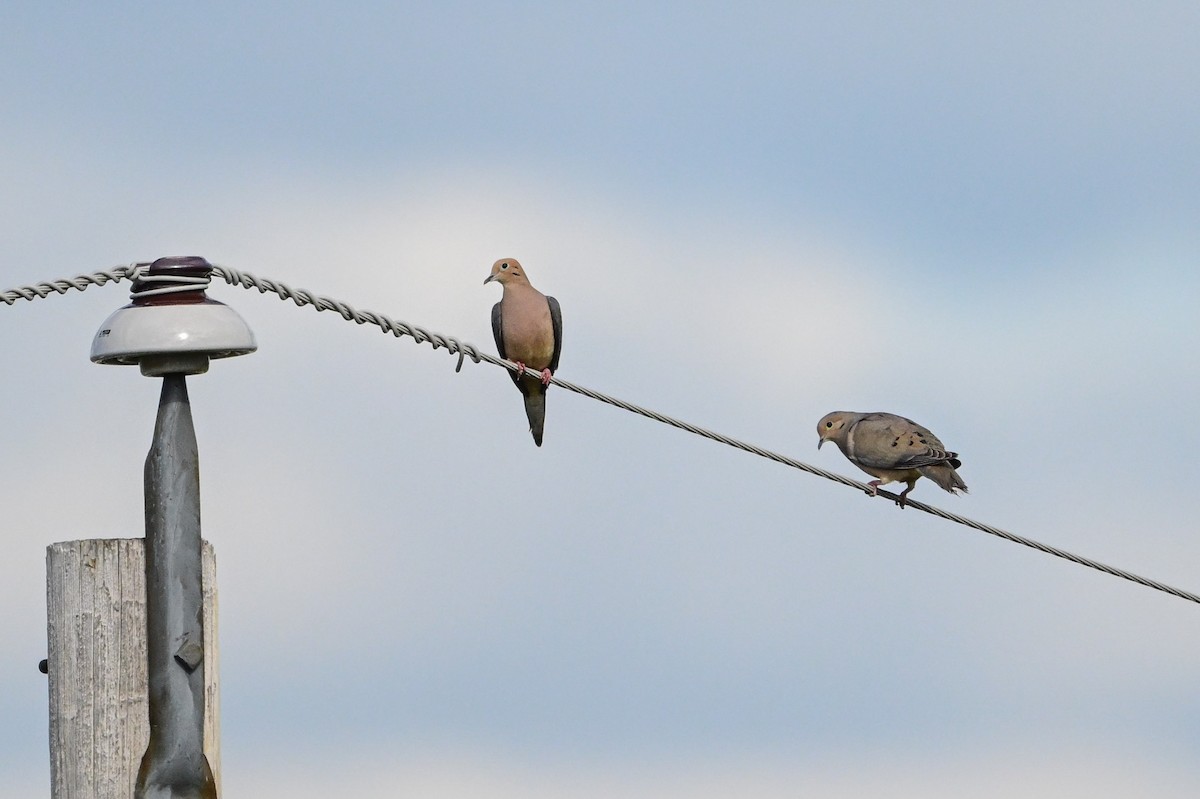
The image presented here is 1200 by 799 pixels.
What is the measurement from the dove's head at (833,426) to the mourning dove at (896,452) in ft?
0.03

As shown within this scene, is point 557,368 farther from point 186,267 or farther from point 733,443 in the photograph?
point 186,267

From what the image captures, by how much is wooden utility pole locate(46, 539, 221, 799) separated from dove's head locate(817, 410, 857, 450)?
6676 millimetres

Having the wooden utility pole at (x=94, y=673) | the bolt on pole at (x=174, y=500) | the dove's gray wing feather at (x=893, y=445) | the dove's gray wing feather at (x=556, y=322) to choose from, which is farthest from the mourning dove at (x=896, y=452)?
the wooden utility pole at (x=94, y=673)

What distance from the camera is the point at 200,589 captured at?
3123 mm

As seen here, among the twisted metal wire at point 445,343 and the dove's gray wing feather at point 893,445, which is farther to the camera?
the dove's gray wing feather at point 893,445

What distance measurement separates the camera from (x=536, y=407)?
9.55 m

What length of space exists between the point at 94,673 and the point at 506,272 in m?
6.83

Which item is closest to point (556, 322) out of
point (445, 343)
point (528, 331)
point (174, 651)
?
point (528, 331)

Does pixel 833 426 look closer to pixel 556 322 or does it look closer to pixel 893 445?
pixel 893 445

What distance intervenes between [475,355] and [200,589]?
1851 mm

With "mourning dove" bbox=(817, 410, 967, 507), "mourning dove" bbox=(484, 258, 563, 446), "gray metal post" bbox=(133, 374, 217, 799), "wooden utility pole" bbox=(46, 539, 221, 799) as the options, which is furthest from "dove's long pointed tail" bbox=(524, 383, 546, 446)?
"wooden utility pole" bbox=(46, 539, 221, 799)

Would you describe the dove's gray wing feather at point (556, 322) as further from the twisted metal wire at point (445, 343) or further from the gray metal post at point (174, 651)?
the gray metal post at point (174, 651)

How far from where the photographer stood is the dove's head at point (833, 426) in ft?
30.6

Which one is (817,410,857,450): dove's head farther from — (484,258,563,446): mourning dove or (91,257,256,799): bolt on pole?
(91,257,256,799): bolt on pole
